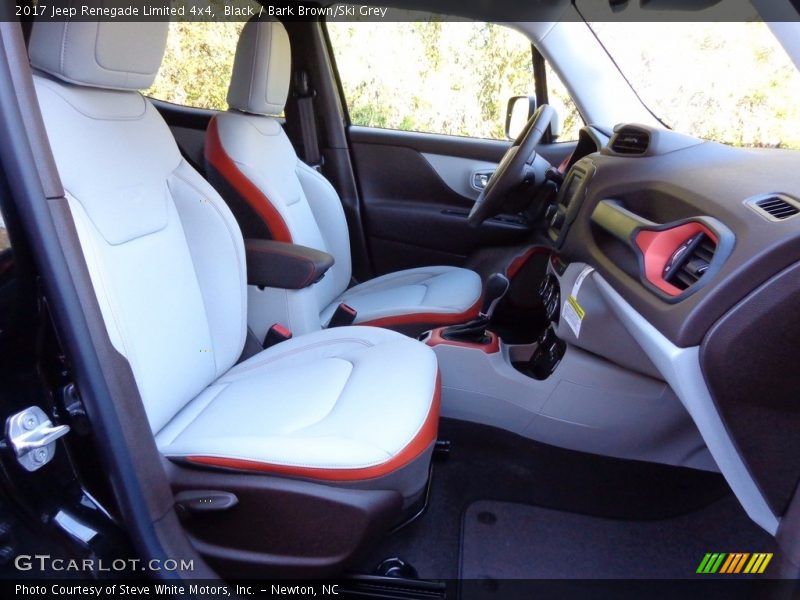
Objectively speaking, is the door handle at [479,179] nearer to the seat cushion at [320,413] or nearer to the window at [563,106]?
the window at [563,106]

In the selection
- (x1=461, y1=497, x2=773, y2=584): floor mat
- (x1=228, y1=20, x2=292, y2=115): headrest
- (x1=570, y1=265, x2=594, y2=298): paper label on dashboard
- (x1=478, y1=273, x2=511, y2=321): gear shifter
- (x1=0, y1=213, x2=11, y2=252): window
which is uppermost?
(x1=228, y1=20, x2=292, y2=115): headrest

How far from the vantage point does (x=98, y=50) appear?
42.0 inches

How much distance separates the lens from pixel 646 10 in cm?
186

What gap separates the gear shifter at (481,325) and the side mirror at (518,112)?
0.65 metres

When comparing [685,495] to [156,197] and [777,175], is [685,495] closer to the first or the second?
[777,175]

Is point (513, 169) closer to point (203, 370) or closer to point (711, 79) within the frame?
point (711, 79)

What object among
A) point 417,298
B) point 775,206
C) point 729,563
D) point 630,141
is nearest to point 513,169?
point 630,141

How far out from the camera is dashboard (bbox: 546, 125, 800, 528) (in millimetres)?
934

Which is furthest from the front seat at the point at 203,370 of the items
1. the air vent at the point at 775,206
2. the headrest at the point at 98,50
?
the air vent at the point at 775,206

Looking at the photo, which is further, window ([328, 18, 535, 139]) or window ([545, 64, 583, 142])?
window ([328, 18, 535, 139])

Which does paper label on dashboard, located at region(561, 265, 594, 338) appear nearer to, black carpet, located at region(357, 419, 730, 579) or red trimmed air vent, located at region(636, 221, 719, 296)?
red trimmed air vent, located at region(636, 221, 719, 296)

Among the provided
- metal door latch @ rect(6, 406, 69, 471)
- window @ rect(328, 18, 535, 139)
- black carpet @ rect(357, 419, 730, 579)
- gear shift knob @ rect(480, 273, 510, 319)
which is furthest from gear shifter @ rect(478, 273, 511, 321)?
metal door latch @ rect(6, 406, 69, 471)

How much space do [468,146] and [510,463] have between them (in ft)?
4.91

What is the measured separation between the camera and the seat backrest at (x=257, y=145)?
1817 millimetres
